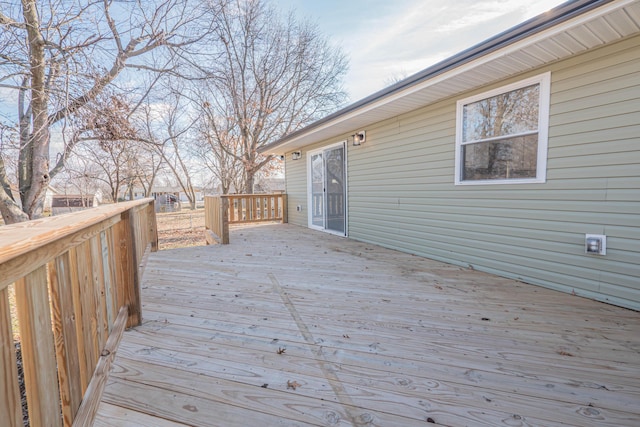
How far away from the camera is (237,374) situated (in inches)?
65.5

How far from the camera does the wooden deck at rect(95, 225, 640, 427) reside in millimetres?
1388

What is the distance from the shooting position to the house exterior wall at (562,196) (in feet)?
8.39

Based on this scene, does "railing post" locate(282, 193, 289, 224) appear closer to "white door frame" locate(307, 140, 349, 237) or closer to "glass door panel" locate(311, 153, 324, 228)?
"white door frame" locate(307, 140, 349, 237)

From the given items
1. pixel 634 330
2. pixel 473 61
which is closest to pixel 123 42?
pixel 473 61

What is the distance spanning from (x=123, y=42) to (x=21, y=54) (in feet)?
6.71

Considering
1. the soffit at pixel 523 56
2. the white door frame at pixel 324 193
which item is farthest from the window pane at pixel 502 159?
the white door frame at pixel 324 193

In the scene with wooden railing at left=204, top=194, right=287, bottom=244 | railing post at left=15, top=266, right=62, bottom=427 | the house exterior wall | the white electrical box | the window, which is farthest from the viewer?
wooden railing at left=204, top=194, right=287, bottom=244

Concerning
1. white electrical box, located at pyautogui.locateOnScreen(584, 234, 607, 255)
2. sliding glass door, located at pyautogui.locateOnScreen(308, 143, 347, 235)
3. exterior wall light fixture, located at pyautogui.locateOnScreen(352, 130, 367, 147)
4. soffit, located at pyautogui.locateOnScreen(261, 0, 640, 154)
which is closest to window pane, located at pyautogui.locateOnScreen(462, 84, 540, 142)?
soffit, located at pyautogui.locateOnScreen(261, 0, 640, 154)

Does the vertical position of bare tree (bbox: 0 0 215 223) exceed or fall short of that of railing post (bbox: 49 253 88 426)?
it exceeds it

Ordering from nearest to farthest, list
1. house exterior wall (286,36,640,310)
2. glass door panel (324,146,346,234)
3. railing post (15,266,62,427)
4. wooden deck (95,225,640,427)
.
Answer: railing post (15,266,62,427) < wooden deck (95,225,640,427) < house exterior wall (286,36,640,310) < glass door panel (324,146,346,234)

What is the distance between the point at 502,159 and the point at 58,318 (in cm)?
402

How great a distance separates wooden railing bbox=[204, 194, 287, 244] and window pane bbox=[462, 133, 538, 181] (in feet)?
15.2

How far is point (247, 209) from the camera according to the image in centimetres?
838

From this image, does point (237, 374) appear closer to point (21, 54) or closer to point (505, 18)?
point (21, 54)
